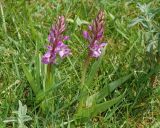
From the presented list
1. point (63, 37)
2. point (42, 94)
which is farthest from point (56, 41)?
point (42, 94)

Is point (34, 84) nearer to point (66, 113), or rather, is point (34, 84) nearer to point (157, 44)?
point (66, 113)

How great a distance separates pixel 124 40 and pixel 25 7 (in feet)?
2.20

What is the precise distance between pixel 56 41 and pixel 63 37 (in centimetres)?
3

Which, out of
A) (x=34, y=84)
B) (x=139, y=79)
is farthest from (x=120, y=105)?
(x=34, y=84)

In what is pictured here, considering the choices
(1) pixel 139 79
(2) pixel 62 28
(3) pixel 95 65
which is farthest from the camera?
(1) pixel 139 79

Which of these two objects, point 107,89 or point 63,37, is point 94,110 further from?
point 63,37

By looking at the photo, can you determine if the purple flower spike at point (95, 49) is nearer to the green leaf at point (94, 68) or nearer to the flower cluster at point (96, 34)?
the flower cluster at point (96, 34)

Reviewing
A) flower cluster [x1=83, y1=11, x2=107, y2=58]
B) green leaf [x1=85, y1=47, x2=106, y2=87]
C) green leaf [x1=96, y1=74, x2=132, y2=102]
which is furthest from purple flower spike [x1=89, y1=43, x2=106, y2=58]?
green leaf [x1=96, y1=74, x2=132, y2=102]

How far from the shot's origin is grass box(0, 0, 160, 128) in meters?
1.97

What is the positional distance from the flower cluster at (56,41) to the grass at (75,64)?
0.12m

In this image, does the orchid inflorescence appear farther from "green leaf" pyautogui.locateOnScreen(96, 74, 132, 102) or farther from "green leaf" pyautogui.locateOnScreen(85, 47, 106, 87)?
"green leaf" pyautogui.locateOnScreen(96, 74, 132, 102)

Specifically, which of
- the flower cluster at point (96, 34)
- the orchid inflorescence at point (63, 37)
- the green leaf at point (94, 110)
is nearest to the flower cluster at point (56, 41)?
the orchid inflorescence at point (63, 37)

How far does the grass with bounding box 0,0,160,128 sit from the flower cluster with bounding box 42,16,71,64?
0.12 metres

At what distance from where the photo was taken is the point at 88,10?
273 centimetres
